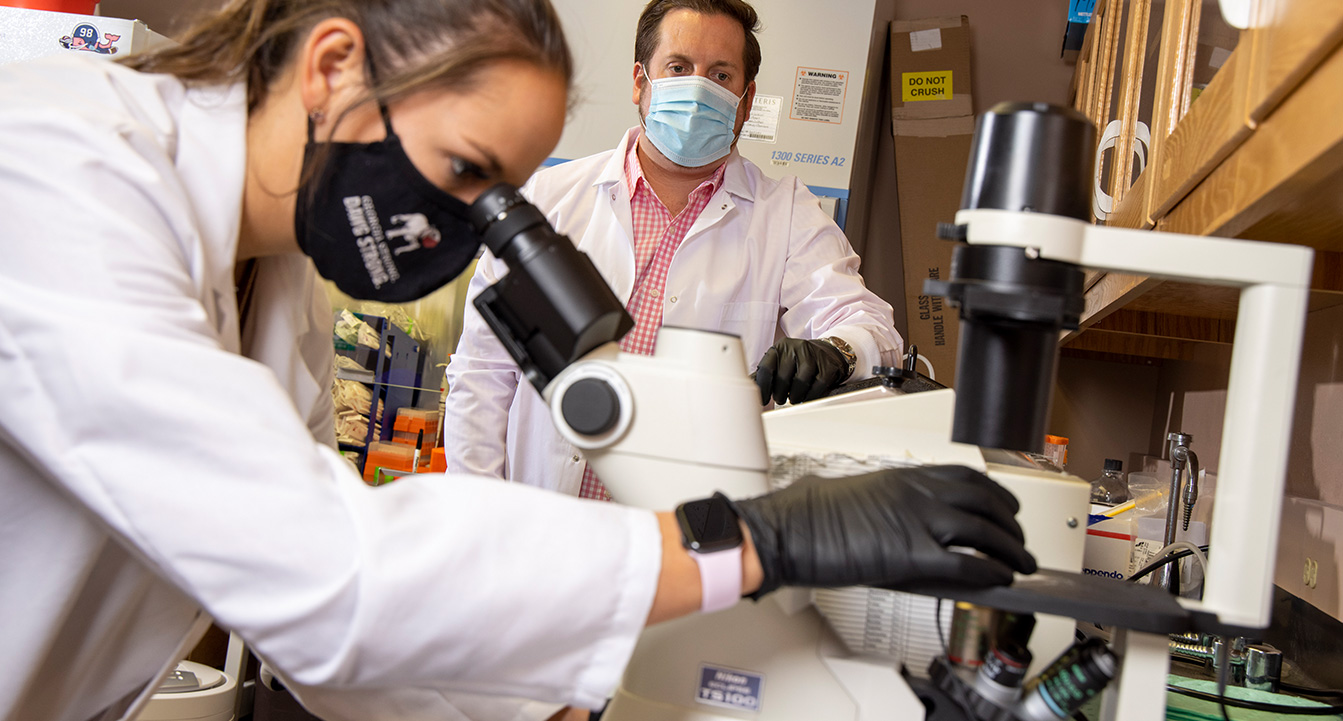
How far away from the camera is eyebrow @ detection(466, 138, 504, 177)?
77cm

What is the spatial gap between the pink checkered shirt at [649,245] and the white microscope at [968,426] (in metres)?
1.07

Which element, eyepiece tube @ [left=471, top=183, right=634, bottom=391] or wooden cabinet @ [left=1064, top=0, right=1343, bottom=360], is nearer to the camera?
wooden cabinet @ [left=1064, top=0, right=1343, bottom=360]

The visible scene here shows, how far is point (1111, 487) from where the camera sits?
1920 millimetres

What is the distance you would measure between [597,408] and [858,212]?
8.75ft

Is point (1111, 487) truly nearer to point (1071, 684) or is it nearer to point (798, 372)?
point (798, 372)

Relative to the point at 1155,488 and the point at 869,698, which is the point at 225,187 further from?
the point at 1155,488

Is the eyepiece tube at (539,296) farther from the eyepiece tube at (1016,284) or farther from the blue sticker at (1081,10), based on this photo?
the blue sticker at (1081,10)

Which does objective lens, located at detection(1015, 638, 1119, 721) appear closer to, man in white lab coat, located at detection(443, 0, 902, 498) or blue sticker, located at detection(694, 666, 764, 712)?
blue sticker, located at detection(694, 666, 764, 712)

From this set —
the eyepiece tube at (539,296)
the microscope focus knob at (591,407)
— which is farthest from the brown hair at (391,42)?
the microscope focus knob at (591,407)

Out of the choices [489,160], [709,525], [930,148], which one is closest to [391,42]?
[489,160]

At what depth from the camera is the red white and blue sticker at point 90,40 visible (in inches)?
86.1

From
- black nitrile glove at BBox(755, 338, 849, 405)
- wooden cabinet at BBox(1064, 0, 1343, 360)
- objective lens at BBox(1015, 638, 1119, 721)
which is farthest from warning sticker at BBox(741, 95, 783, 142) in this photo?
objective lens at BBox(1015, 638, 1119, 721)

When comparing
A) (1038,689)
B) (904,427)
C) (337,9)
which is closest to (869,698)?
(1038,689)

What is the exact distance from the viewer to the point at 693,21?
1.86m
